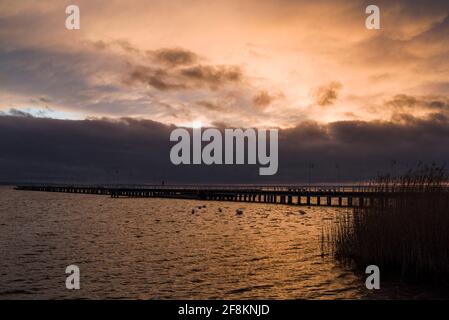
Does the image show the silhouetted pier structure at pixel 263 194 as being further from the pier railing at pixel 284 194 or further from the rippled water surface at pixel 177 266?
the rippled water surface at pixel 177 266

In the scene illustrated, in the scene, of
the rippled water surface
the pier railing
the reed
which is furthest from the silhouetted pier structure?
the reed

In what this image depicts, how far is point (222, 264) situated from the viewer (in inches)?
942

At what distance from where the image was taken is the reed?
1789cm

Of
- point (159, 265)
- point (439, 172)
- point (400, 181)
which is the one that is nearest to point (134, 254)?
point (159, 265)

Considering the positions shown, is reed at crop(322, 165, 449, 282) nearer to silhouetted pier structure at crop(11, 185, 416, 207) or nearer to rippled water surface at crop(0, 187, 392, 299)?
rippled water surface at crop(0, 187, 392, 299)

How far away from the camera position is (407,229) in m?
18.6

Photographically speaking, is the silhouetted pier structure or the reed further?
the silhouetted pier structure

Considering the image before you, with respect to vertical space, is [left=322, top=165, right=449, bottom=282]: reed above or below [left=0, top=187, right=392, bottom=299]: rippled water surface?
above

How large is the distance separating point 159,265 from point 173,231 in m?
18.1

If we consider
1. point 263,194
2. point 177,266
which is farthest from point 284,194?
point 177,266

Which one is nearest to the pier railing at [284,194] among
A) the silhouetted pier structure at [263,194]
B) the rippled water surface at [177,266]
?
the silhouetted pier structure at [263,194]

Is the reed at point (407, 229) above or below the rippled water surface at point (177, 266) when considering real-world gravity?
above

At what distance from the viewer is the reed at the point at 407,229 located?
1789cm
